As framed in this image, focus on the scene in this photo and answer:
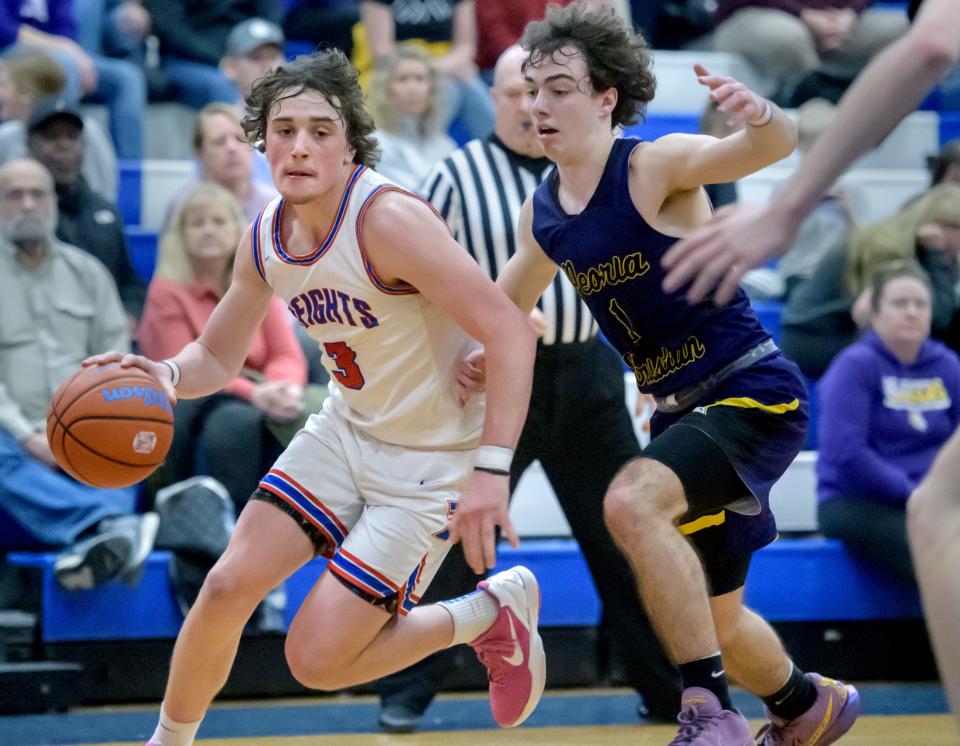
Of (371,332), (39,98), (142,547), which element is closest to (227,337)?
(371,332)

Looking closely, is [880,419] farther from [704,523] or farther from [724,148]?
[724,148]

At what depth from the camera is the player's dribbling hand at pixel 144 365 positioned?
3.65m

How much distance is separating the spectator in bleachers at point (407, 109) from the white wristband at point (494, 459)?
11.9 ft

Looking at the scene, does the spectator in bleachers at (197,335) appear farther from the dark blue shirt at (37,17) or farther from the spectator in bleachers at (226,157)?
the dark blue shirt at (37,17)

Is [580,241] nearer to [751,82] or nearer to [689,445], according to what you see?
[689,445]

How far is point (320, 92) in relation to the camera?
358 centimetres

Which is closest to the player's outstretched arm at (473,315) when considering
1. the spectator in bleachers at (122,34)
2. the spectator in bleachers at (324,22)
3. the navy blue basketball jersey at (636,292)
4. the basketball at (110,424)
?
the navy blue basketball jersey at (636,292)

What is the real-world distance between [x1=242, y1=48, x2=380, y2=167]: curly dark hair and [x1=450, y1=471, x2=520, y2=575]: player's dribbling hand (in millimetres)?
958

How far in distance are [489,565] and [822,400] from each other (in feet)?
10.1

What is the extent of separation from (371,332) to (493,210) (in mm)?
1458

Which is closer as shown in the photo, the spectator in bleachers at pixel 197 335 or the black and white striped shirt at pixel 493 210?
the black and white striped shirt at pixel 493 210

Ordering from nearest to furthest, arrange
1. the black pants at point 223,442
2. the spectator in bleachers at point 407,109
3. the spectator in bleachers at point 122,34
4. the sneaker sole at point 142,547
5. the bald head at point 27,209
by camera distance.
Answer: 1. the sneaker sole at point 142,547
2. the black pants at point 223,442
3. the bald head at point 27,209
4. the spectator in bleachers at point 407,109
5. the spectator in bleachers at point 122,34

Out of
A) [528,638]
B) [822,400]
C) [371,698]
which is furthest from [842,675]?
[528,638]

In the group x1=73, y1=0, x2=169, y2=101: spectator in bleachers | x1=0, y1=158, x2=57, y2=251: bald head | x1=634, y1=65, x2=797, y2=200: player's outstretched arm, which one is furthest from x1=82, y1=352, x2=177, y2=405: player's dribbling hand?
x1=73, y1=0, x2=169, y2=101: spectator in bleachers
